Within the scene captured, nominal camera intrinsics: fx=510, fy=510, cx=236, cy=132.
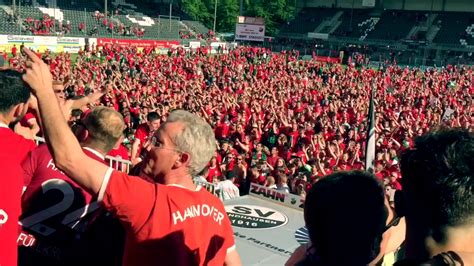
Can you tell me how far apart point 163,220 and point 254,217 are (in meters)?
2.82

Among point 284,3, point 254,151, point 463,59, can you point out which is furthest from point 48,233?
point 284,3

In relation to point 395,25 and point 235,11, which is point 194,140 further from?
point 235,11

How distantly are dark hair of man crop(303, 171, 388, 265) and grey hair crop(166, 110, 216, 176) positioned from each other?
30.6 inches

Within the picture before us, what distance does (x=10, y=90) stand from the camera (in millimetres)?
2293

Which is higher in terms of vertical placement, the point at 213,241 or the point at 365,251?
the point at 365,251

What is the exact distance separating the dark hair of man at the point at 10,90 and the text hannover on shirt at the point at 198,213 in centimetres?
92

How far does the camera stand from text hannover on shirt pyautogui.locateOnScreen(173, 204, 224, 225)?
2.10m

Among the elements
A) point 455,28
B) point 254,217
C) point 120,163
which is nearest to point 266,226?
point 254,217

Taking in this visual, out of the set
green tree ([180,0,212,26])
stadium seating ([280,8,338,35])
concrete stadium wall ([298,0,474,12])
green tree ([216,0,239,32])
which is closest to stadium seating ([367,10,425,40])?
concrete stadium wall ([298,0,474,12])

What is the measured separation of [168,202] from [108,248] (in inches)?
30.1

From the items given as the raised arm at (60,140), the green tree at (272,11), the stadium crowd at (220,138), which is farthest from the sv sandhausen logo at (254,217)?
the green tree at (272,11)

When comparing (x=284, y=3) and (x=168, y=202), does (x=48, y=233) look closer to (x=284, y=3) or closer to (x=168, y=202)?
(x=168, y=202)

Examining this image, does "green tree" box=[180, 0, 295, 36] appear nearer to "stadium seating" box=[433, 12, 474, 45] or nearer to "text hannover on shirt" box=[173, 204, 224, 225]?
"stadium seating" box=[433, 12, 474, 45]

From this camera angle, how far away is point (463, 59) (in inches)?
1903
